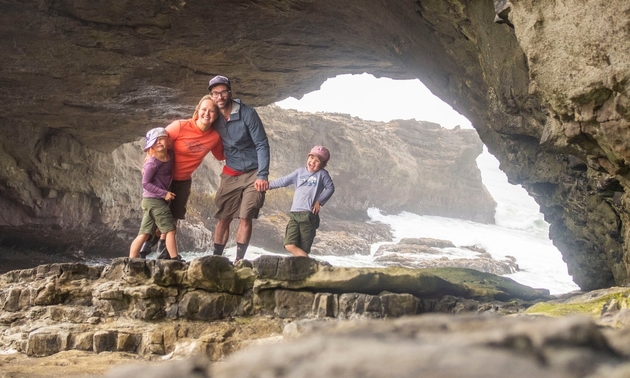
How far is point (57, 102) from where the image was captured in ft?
31.8

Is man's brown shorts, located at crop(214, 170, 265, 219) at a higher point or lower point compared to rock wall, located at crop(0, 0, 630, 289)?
lower

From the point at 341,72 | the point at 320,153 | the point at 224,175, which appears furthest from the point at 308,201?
the point at 341,72

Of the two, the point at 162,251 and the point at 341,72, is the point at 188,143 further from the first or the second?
the point at 341,72

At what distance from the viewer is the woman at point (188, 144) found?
5.25m

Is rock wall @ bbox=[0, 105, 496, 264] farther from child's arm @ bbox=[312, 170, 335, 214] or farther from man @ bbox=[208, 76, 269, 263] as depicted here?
child's arm @ bbox=[312, 170, 335, 214]

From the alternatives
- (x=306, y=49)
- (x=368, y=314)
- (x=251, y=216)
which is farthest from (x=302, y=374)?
(x=306, y=49)

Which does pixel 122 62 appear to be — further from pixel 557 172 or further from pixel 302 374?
pixel 302 374

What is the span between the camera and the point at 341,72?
32.3 ft

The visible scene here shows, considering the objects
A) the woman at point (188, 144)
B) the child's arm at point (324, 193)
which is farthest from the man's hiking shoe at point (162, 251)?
the child's arm at point (324, 193)

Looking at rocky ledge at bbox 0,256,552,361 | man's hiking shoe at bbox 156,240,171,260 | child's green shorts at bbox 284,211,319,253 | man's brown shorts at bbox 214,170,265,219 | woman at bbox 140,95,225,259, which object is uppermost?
woman at bbox 140,95,225,259

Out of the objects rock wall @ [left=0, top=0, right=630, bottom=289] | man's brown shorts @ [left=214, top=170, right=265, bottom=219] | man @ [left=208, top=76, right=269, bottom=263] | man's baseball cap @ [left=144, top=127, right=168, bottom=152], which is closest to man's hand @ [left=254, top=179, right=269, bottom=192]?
man @ [left=208, top=76, right=269, bottom=263]

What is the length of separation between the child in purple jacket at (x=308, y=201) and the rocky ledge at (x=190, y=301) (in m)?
0.93

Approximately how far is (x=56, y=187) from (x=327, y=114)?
1723 cm

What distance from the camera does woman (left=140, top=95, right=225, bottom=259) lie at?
17.2 ft
